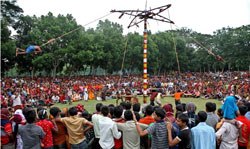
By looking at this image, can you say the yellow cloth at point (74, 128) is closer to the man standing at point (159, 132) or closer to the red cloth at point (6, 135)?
the red cloth at point (6, 135)

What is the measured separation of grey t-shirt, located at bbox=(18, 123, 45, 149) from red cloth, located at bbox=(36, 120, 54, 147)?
25cm

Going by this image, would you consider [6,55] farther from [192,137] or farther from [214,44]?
[214,44]

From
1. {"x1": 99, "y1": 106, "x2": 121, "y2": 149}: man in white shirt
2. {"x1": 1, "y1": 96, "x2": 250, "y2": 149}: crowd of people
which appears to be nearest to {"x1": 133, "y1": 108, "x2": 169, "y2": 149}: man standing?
{"x1": 1, "y1": 96, "x2": 250, "y2": 149}: crowd of people

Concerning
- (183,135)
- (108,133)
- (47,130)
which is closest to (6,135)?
(47,130)

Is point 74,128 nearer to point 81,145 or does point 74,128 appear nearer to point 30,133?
point 81,145

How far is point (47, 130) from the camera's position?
164 inches

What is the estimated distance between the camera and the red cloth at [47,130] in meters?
4.15

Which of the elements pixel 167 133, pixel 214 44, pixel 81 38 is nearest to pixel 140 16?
pixel 167 133

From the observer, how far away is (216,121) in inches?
181

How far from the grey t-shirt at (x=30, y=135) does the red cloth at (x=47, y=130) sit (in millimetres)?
249

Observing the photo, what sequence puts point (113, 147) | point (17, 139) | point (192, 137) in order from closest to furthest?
point (192, 137) → point (17, 139) → point (113, 147)

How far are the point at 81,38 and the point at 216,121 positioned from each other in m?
27.3

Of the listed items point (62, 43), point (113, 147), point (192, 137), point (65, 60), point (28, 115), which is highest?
point (62, 43)

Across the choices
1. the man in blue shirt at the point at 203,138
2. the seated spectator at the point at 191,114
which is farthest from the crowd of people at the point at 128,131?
the seated spectator at the point at 191,114
